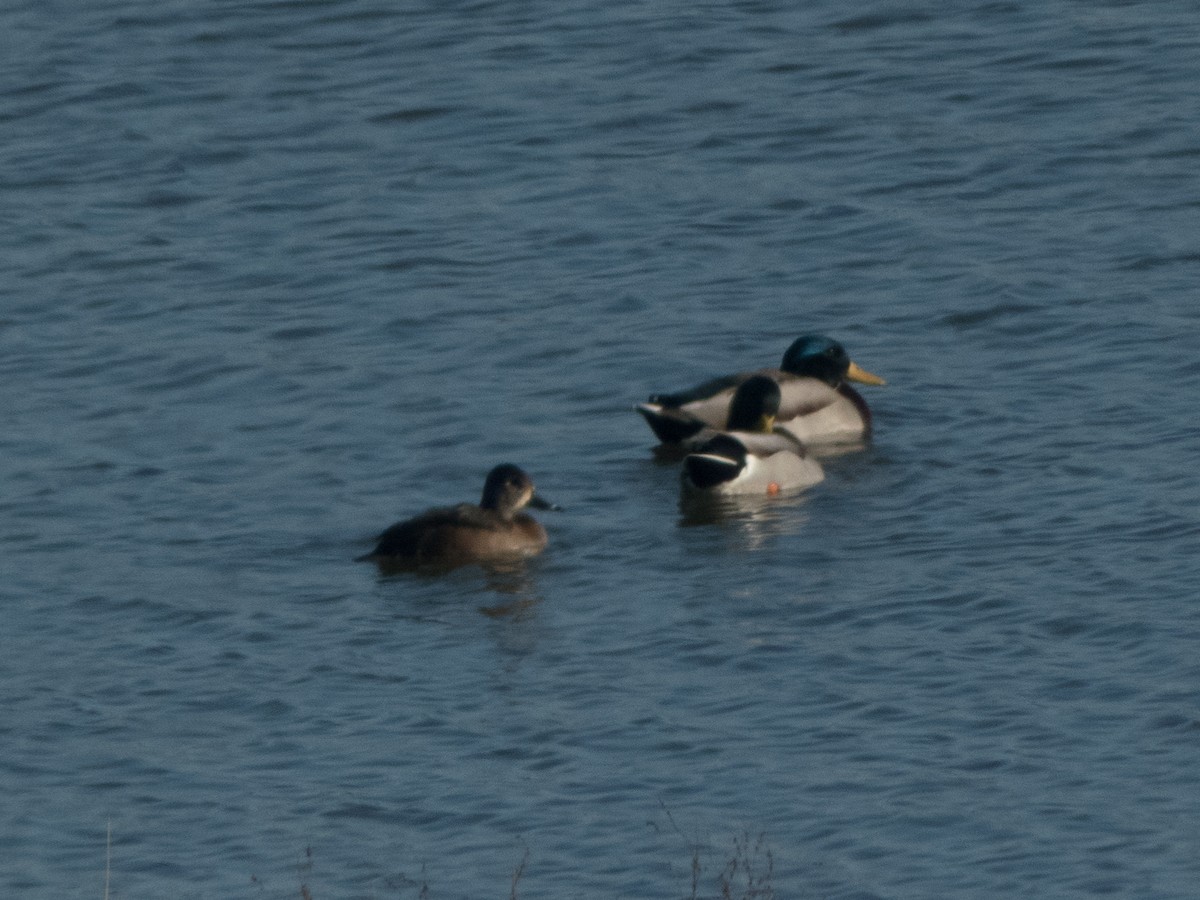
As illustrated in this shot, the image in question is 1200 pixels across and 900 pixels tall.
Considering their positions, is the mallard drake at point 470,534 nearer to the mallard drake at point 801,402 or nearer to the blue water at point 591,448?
the blue water at point 591,448

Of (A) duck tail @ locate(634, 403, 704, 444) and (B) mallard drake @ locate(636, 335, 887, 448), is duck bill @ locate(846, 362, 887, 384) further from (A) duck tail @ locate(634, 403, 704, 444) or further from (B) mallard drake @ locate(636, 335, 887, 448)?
(A) duck tail @ locate(634, 403, 704, 444)

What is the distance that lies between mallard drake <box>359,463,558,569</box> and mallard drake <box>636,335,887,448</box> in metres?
2.00

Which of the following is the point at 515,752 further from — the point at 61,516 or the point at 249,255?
the point at 249,255

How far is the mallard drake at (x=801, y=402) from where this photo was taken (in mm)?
15648

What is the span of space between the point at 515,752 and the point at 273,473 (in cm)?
497

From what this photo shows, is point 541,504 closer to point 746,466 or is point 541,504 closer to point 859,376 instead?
point 746,466

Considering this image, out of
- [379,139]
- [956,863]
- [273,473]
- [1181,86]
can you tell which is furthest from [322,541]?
[1181,86]

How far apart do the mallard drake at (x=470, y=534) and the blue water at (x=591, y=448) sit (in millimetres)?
261

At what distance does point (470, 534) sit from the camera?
13516 mm

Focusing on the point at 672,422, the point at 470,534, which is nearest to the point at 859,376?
the point at 672,422

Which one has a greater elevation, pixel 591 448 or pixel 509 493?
pixel 509 493

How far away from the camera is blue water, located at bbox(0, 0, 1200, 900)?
966 cm

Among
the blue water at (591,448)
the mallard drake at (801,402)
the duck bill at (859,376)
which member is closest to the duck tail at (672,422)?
the mallard drake at (801,402)

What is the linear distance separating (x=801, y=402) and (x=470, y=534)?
344 cm
